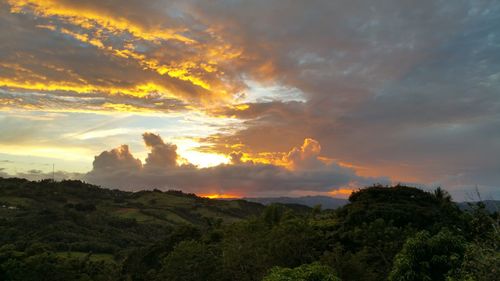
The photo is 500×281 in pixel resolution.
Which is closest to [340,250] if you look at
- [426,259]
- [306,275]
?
[426,259]

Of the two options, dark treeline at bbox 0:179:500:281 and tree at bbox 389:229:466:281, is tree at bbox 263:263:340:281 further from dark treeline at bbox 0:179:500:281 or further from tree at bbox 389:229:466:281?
tree at bbox 389:229:466:281

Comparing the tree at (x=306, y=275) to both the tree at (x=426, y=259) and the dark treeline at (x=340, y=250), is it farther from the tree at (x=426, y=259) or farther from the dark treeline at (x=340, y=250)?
the tree at (x=426, y=259)

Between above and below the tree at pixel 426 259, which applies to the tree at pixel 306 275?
below

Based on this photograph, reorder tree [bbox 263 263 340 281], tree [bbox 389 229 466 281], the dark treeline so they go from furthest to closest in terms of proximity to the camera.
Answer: tree [bbox 389 229 466 281] → the dark treeline → tree [bbox 263 263 340 281]

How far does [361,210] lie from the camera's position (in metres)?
60.5

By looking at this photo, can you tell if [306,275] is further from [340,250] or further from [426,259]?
[340,250]

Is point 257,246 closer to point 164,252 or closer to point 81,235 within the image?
point 164,252

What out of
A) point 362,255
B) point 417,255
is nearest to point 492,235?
point 417,255

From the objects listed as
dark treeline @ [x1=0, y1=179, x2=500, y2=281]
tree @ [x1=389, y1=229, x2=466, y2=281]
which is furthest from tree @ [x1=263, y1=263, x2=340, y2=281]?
tree @ [x1=389, y1=229, x2=466, y2=281]

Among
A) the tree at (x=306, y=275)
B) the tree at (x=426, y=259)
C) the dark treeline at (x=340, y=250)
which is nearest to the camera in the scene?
the tree at (x=306, y=275)

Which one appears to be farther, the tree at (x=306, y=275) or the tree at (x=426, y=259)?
the tree at (x=426, y=259)

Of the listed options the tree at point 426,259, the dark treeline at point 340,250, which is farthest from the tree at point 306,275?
the tree at point 426,259

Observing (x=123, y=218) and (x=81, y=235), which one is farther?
(x=123, y=218)

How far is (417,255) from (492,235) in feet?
25.8
